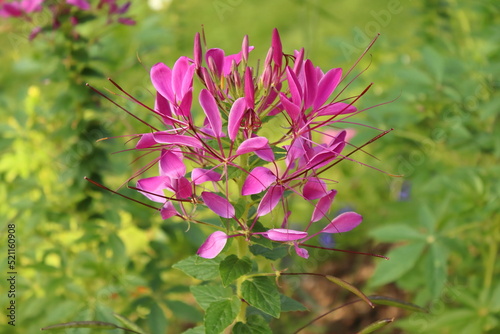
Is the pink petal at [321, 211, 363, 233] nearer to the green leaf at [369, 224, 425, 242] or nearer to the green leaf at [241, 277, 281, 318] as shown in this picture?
the green leaf at [241, 277, 281, 318]

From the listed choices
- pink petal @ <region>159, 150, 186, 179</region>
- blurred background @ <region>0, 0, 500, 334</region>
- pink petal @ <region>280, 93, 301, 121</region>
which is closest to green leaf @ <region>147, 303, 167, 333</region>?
blurred background @ <region>0, 0, 500, 334</region>

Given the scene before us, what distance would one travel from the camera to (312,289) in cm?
235

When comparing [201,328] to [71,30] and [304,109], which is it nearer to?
[304,109]

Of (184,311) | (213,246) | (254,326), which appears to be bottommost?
(184,311)

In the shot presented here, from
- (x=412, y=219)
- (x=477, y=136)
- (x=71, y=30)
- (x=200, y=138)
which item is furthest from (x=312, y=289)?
(x=200, y=138)

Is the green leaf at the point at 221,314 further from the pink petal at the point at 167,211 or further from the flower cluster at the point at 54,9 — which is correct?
the flower cluster at the point at 54,9

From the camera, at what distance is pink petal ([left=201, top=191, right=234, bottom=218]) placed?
737mm

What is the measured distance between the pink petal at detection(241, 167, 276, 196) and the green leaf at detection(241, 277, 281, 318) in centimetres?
15

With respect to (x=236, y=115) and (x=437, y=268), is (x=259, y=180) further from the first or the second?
(x=437, y=268)

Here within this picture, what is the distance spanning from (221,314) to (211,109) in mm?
271

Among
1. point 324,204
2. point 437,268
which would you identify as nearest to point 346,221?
point 324,204

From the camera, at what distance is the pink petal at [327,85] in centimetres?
73

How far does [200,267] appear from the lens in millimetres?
841

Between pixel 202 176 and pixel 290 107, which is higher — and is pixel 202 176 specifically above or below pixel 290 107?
below
